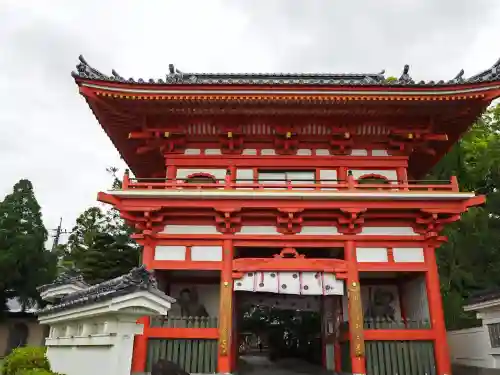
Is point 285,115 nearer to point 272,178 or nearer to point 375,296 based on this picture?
point 272,178

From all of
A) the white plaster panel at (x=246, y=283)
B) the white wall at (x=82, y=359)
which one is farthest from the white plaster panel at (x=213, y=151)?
the white wall at (x=82, y=359)

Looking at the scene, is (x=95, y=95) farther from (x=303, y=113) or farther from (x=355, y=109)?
(x=355, y=109)

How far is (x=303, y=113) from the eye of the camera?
12.1 metres

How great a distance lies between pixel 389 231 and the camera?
38.0 feet

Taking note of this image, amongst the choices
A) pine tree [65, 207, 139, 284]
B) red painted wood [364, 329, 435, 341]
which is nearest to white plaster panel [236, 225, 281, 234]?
red painted wood [364, 329, 435, 341]

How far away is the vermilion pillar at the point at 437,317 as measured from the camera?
408 inches

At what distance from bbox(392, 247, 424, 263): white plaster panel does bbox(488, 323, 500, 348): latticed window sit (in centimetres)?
225

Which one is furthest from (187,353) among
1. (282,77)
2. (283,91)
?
(282,77)

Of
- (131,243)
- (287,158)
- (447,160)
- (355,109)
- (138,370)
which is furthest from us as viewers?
(131,243)

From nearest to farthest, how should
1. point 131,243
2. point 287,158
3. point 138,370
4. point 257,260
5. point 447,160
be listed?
point 138,370 < point 257,260 < point 287,158 < point 447,160 < point 131,243

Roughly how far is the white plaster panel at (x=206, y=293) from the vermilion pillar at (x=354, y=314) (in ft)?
13.7

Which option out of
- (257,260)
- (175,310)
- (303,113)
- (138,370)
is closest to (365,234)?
(257,260)

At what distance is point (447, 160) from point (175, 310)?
47.7 ft

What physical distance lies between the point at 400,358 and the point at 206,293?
5.83 meters
